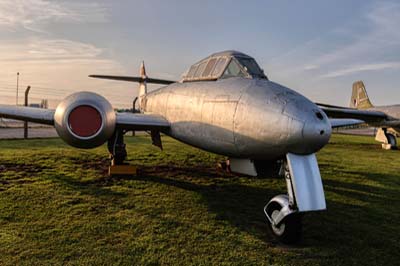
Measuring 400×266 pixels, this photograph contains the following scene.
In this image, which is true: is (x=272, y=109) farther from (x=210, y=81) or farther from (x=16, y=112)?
(x=16, y=112)

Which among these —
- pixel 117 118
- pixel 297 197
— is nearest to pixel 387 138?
pixel 117 118

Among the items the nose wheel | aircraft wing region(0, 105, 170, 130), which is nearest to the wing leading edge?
aircraft wing region(0, 105, 170, 130)

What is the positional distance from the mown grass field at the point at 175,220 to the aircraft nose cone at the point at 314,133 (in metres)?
1.28

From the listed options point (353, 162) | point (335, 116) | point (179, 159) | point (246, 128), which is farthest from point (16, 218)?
point (335, 116)

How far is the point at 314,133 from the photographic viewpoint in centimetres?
372

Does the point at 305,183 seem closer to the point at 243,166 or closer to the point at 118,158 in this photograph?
the point at 243,166

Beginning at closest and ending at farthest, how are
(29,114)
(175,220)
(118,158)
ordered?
(175,220)
(29,114)
(118,158)

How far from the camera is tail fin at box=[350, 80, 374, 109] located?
82.2 feet

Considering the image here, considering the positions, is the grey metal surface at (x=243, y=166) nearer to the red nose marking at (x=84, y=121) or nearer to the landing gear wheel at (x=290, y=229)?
the landing gear wheel at (x=290, y=229)

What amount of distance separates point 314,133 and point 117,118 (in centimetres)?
429

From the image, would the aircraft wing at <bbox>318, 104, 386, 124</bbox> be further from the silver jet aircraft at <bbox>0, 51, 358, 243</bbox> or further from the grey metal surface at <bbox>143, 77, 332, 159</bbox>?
the grey metal surface at <bbox>143, 77, 332, 159</bbox>

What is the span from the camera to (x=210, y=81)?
609cm

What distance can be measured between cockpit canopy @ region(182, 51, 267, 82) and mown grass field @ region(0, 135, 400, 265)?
235 centimetres

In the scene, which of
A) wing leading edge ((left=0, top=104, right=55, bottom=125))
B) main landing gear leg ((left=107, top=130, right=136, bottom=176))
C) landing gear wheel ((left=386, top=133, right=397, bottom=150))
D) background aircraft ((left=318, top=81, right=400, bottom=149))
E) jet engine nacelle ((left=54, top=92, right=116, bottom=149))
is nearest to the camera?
jet engine nacelle ((left=54, top=92, right=116, bottom=149))
